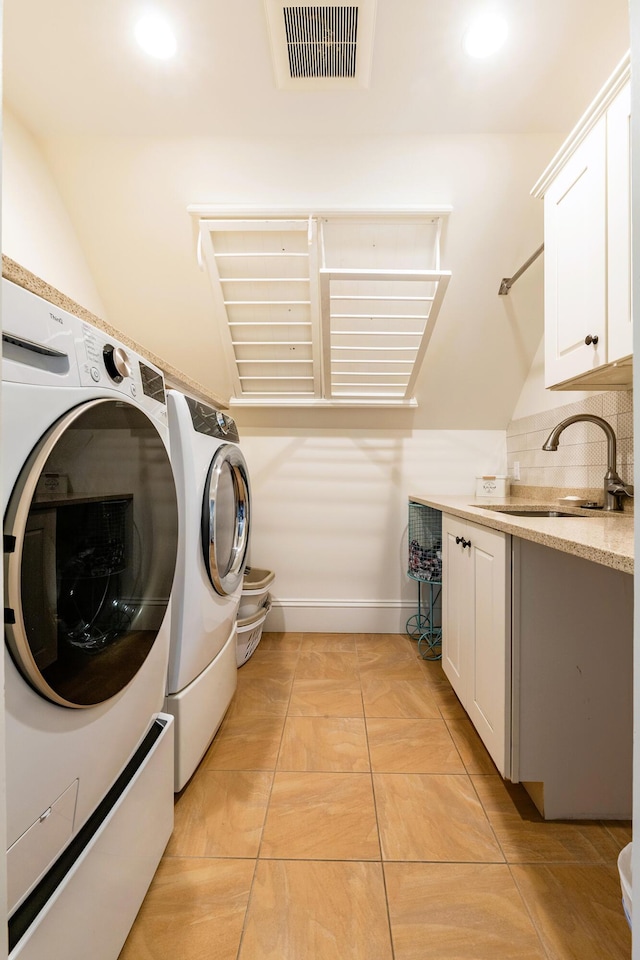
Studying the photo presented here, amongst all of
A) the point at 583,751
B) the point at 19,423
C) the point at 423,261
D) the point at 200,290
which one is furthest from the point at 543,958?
the point at 200,290

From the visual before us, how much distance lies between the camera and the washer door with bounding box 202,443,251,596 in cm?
139

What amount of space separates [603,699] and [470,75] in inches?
83.3

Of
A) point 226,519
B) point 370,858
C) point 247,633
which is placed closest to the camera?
point 370,858

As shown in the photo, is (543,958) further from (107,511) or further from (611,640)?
(107,511)

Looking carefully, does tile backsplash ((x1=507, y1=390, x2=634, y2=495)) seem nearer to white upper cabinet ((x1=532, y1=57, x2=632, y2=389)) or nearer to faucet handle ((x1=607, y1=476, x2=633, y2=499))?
faucet handle ((x1=607, y1=476, x2=633, y2=499))

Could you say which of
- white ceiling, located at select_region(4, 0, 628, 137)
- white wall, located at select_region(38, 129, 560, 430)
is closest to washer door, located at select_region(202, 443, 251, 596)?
white wall, located at select_region(38, 129, 560, 430)

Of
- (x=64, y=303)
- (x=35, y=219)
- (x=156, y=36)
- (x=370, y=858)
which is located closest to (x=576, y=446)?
(x=370, y=858)

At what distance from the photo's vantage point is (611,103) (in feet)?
3.95

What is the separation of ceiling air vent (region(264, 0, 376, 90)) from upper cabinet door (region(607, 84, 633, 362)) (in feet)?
2.70

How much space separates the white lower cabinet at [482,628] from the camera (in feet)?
4.03

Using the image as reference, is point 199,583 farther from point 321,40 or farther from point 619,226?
point 321,40

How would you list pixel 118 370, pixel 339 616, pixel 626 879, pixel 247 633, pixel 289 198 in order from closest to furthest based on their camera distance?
1. pixel 626 879
2. pixel 118 370
3. pixel 289 198
4. pixel 247 633
5. pixel 339 616

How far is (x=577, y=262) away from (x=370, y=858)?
1.83 m

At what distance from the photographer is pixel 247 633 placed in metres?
2.25
